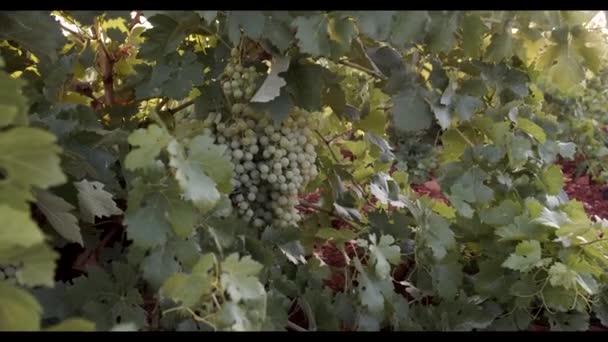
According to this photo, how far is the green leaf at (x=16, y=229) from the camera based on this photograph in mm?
819

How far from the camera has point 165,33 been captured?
1557mm

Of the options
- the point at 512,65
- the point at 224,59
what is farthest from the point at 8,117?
the point at 512,65

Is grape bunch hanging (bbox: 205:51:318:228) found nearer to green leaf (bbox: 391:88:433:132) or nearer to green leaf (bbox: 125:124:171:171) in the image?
green leaf (bbox: 391:88:433:132)

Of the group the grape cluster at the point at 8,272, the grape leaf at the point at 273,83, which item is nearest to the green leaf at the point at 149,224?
the grape cluster at the point at 8,272

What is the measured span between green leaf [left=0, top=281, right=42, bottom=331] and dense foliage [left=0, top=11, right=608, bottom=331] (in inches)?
11.1

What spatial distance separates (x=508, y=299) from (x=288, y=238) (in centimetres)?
53

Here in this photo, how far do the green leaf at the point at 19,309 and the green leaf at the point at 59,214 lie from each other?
19.6 inches

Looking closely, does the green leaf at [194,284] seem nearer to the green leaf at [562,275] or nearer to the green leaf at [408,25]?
the green leaf at [408,25]

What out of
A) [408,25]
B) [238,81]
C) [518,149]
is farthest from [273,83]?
[518,149]

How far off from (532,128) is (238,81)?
28.8 inches

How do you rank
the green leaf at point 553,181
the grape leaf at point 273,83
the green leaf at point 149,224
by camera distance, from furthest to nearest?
the green leaf at point 553,181, the grape leaf at point 273,83, the green leaf at point 149,224

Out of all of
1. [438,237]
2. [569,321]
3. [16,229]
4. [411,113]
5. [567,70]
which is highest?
[16,229]

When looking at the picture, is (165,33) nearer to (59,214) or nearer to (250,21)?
(250,21)
